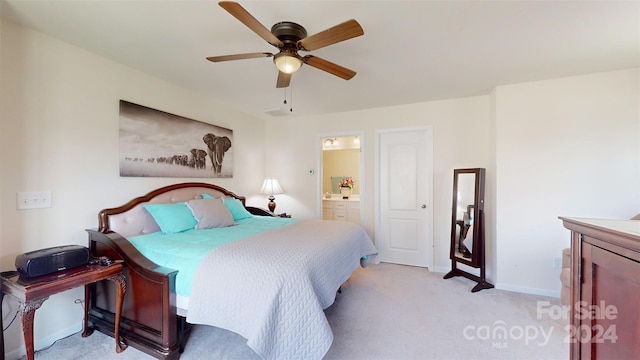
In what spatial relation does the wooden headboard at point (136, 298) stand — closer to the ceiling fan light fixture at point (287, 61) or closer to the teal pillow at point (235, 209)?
the teal pillow at point (235, 209)

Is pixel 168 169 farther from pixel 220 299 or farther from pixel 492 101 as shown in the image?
pixel 492 101

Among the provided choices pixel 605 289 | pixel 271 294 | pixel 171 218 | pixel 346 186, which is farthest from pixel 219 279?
pixel 346 186

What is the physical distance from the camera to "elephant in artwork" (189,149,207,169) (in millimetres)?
3274

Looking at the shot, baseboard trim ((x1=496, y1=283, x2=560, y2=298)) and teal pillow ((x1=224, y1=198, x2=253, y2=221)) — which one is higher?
teal pillow ((x1=224, y1=198, x2=253, y2=221))

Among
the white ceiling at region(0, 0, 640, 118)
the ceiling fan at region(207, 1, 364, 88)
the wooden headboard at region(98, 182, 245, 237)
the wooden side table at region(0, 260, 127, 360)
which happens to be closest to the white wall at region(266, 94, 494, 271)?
the white ceiling at region(0, 0, 640, 118)

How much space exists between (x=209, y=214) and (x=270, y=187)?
171 centimetres

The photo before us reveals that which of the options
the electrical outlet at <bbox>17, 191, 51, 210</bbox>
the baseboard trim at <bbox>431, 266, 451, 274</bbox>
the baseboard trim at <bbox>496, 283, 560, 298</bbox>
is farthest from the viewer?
the baseboard trim at <bbox>431, 266, 451, 274</bbox>

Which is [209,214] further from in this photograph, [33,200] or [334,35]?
[334,35]

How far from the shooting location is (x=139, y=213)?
256 cm

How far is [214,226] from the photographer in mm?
2730

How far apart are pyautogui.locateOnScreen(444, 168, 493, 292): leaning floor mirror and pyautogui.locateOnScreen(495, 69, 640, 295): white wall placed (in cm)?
21

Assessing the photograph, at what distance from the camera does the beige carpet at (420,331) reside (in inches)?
74.5

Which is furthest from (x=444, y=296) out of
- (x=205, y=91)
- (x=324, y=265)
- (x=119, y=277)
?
(x=205, y=91)

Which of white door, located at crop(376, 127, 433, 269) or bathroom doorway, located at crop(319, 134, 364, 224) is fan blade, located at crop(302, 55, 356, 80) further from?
bathroom doorway, located at crop(319, 134, 364, 224)
